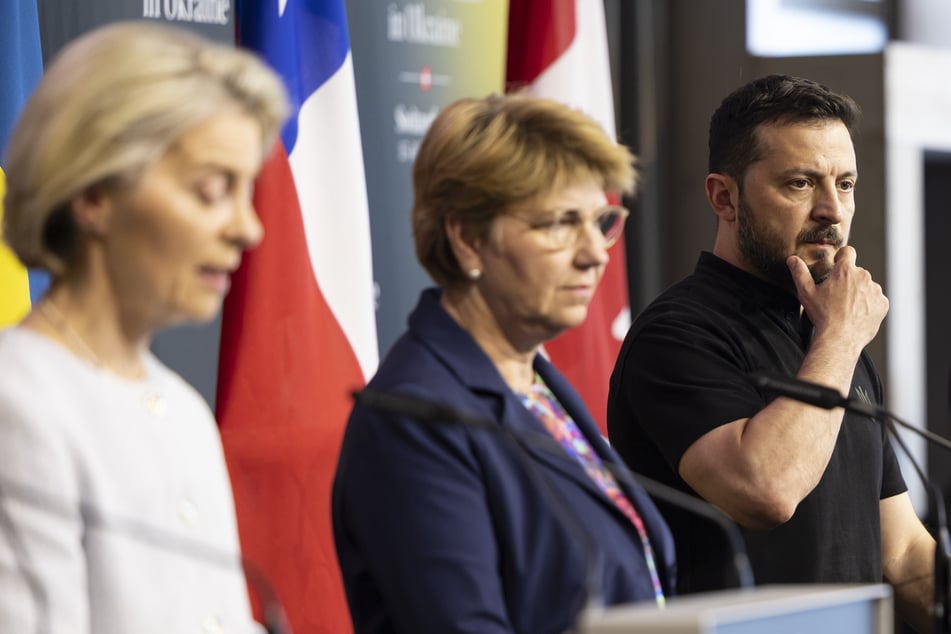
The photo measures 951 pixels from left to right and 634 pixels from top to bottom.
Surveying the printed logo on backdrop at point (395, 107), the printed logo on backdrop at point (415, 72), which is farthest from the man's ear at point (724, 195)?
the printed logo on backdrop at point (415, 72)

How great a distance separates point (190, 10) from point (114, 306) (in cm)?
189

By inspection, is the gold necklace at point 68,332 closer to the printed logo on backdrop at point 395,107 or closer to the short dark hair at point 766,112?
the short dark hair at point 766,112

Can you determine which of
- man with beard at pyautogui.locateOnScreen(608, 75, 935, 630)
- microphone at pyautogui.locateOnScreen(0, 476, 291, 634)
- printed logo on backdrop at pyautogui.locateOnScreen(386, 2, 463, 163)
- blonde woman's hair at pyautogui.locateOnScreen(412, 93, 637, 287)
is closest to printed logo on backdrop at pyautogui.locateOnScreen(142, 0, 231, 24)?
printed logo on backdrop at pyautogui.locateOnScreen(386, 2, 463, 163)

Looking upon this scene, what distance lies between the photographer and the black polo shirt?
245 centimetres

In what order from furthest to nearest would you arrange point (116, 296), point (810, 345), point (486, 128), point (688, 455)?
point (810, 345), point (688, 455), point (486, 128), point (116, 296)

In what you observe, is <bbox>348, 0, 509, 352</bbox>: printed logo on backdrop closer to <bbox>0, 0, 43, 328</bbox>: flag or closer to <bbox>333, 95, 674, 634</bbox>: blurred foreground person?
<bbox>0, 0, 43, 328</bbox>: flag

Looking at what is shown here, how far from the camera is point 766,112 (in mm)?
2691

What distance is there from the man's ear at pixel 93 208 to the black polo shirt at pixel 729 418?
1232 millimetres

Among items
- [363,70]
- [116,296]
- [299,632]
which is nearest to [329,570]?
[299,632]

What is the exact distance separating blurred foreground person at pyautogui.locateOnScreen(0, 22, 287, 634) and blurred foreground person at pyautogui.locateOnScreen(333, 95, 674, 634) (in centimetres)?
27

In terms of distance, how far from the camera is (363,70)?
3807 millimetres

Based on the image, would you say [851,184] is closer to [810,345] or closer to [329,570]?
[810,345]

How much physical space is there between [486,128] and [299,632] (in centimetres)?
156

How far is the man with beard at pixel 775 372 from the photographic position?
94.3 inches
